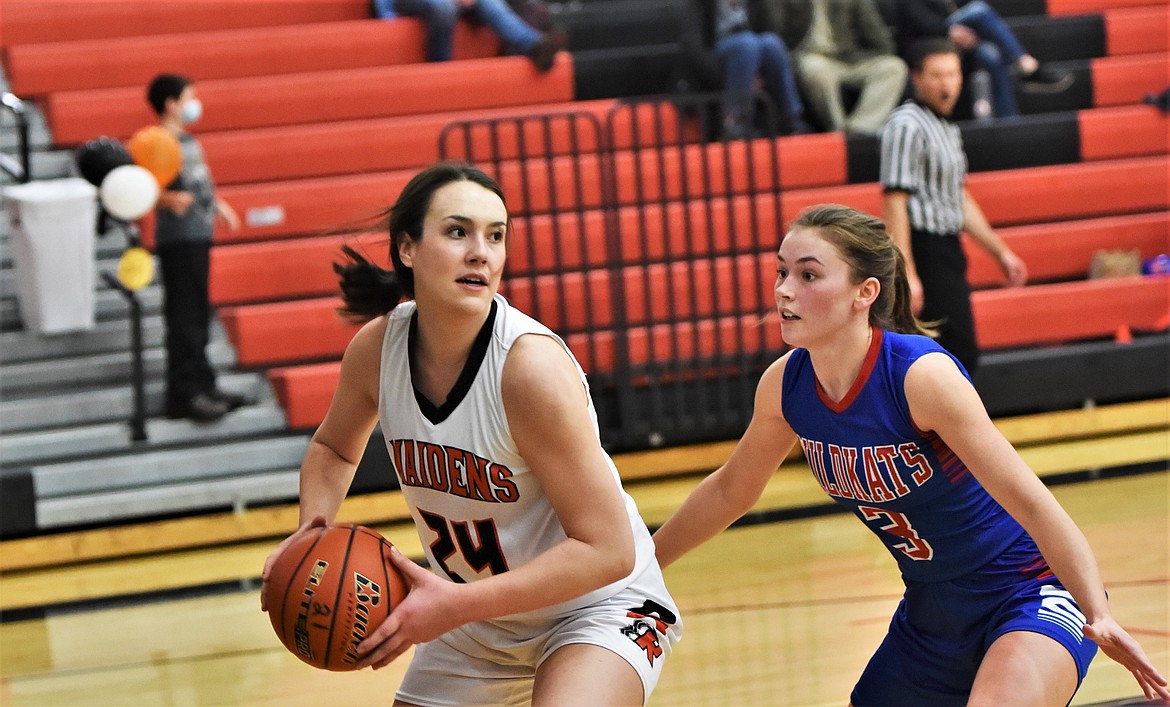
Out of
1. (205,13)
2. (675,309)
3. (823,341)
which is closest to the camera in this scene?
(823,341)

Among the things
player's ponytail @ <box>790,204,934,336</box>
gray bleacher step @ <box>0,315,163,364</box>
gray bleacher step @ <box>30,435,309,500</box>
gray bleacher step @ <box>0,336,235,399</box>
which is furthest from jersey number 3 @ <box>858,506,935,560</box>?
gray bleacher step @ <box>0,315,163,364</box>

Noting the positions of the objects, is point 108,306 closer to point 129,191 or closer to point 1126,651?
point 129,191

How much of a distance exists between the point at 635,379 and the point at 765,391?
374cm

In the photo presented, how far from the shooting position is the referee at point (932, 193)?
5.38m

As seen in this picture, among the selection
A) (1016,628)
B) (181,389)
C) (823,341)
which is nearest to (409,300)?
(823,341)

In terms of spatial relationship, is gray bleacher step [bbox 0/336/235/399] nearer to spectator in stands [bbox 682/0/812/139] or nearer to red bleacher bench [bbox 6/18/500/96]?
red bleacher bench [bbox 6/18/500/96]

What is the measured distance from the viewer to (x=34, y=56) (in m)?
7.37

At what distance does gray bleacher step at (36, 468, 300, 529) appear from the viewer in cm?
562

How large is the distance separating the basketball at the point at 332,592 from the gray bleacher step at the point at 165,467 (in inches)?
143

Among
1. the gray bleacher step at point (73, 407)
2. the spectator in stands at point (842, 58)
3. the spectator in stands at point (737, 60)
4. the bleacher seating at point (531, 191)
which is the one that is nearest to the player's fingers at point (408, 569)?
the bleacher seating at point (531, 191)

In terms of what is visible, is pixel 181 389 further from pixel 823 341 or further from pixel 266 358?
pixel 823 341

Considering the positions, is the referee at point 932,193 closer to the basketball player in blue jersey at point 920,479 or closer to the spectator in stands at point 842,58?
the spectator in stands at point 842,58

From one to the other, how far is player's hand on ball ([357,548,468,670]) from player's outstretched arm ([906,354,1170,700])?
0.85 m

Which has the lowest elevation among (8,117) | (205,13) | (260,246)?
(260,246)
